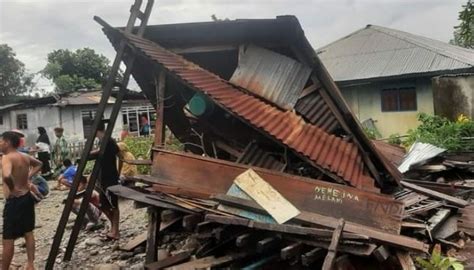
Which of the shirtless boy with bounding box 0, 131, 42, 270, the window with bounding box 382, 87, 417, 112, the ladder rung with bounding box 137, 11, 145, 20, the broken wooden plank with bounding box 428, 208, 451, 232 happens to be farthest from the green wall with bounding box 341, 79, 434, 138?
the shirtless boy with bounding box 0, 131, 42, 270

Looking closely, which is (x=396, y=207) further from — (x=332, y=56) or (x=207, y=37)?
(x=332, y=56)

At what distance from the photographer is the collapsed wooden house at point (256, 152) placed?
432 centimetres

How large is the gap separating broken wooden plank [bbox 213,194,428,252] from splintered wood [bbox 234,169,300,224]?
7 centimetres

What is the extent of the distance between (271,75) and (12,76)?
3228cm

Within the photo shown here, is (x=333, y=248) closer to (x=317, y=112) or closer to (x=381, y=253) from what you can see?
(x=381, y=253)

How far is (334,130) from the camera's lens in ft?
18.5

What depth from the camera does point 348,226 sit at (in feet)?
13.8

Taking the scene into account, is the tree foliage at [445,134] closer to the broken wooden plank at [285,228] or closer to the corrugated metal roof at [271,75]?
the corrugated metal roof at [271,75]

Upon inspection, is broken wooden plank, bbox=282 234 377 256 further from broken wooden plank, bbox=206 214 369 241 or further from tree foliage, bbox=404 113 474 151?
tree foliage, bbox=404 113 474 151

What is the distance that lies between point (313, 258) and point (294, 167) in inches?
50.3

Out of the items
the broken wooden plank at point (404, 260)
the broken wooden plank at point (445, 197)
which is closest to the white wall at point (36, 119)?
the broken wooden plank at point (445, 197)

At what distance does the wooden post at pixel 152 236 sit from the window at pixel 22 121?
69.3 ft

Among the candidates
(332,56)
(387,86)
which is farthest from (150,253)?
(332,56)

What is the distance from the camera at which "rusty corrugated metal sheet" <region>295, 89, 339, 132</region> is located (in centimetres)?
557
